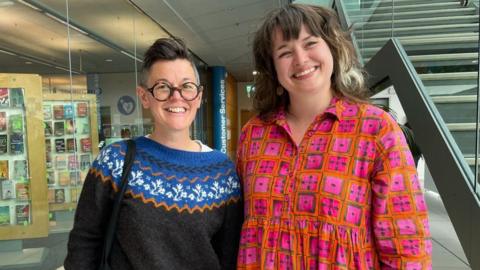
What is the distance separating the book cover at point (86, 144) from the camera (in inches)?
187

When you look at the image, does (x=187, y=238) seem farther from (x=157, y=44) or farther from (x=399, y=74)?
(x=399, y=74)

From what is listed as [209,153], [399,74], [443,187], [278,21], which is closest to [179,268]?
[209,153]

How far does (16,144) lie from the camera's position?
11.6 ft

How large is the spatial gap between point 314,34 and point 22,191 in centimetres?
356

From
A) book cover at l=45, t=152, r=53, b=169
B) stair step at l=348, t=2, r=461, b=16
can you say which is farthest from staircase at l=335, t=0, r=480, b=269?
book cover at l=45, t=152, r=53, b=169

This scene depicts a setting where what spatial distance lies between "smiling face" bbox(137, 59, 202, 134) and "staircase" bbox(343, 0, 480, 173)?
1.28 meters

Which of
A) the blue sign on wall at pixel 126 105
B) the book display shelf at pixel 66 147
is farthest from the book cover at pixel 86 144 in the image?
the blue sign on wall at pixel 126 105

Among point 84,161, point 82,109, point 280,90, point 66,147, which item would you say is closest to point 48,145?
point 66,147

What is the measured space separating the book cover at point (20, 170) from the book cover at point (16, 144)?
0.31 ft

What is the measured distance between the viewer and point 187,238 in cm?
120

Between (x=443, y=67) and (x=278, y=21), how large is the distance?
7.70ft

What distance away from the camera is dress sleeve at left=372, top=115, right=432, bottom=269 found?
3.17 ft

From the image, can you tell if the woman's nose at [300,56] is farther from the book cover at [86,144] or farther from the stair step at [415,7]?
the book cover at [86,144]

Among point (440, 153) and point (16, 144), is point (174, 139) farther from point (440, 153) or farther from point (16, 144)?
point (16, 144)
